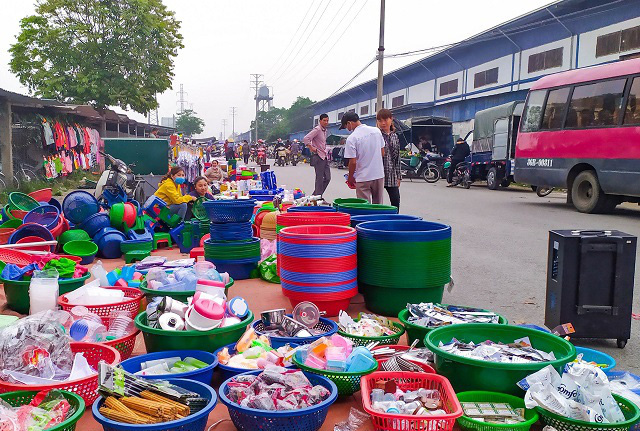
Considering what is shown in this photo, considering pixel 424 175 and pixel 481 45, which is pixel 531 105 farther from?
pixel 481 45

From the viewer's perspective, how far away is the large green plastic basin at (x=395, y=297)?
460 centimetres

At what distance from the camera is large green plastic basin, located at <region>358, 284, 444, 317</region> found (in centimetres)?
460

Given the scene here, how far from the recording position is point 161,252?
788cm

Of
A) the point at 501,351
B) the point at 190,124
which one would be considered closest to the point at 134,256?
the point at 501,351

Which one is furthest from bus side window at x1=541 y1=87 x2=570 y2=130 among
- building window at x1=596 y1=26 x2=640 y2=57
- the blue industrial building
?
building window at x1=596 y1=26 x2=640 y2=57

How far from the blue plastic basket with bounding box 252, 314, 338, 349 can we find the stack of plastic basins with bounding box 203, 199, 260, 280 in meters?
1.94

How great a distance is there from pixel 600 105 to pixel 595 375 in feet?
34.6

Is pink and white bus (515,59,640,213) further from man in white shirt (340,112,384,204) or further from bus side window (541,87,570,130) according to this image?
man in white shirt (340,112,384,204)

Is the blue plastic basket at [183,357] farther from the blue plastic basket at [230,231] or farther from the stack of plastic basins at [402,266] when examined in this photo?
the blue plastic basket at [230,231]

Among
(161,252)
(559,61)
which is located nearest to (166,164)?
(161,252)

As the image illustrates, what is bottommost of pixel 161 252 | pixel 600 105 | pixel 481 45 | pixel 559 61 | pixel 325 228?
pixel 161 252

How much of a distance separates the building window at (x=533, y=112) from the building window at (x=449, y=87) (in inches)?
796

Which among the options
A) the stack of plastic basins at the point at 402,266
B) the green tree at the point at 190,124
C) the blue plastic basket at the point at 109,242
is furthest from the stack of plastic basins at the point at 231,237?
the green tree at the point at 190,124

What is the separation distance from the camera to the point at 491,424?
8.47ft
